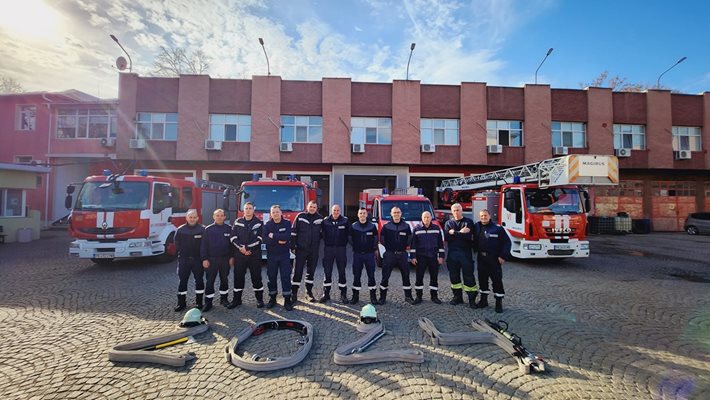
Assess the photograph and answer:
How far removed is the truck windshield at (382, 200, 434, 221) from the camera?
9092 mm

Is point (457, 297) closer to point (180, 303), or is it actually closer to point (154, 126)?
point (180, 303)

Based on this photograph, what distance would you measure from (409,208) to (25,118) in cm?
2684

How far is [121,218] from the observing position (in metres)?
7.55

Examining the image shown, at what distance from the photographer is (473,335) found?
13.3 ft

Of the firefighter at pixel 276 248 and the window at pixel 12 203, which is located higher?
the window at pixel 12 203

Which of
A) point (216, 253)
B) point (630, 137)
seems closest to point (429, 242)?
point (216, 253)

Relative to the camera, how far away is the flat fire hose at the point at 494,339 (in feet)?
11.0

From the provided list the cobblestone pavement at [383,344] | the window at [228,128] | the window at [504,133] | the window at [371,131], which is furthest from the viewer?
the window at [504,133]

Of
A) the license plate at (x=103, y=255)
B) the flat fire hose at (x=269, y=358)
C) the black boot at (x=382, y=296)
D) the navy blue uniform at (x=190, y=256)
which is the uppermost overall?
the navy blue uniform at (x=190, y=256)

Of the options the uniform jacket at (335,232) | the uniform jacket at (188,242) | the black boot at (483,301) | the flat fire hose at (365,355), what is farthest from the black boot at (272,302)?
the black boot at (483,301)

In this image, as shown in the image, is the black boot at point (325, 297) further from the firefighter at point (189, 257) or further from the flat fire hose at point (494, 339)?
the firefighter at point (189, 257)

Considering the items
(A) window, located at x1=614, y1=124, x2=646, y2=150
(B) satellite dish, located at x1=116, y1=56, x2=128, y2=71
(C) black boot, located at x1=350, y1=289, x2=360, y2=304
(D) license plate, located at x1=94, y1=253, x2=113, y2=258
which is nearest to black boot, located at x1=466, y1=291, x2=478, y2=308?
(C) black boot, located at x1=350, y1=289, x2=360, y2=304

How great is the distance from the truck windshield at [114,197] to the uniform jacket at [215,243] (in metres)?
3.90

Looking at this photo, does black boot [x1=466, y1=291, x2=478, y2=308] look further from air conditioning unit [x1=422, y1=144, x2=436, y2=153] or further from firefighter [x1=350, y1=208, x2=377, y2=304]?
air conditioning unit [x1=422, y1=144, x2=436, y2=153]
